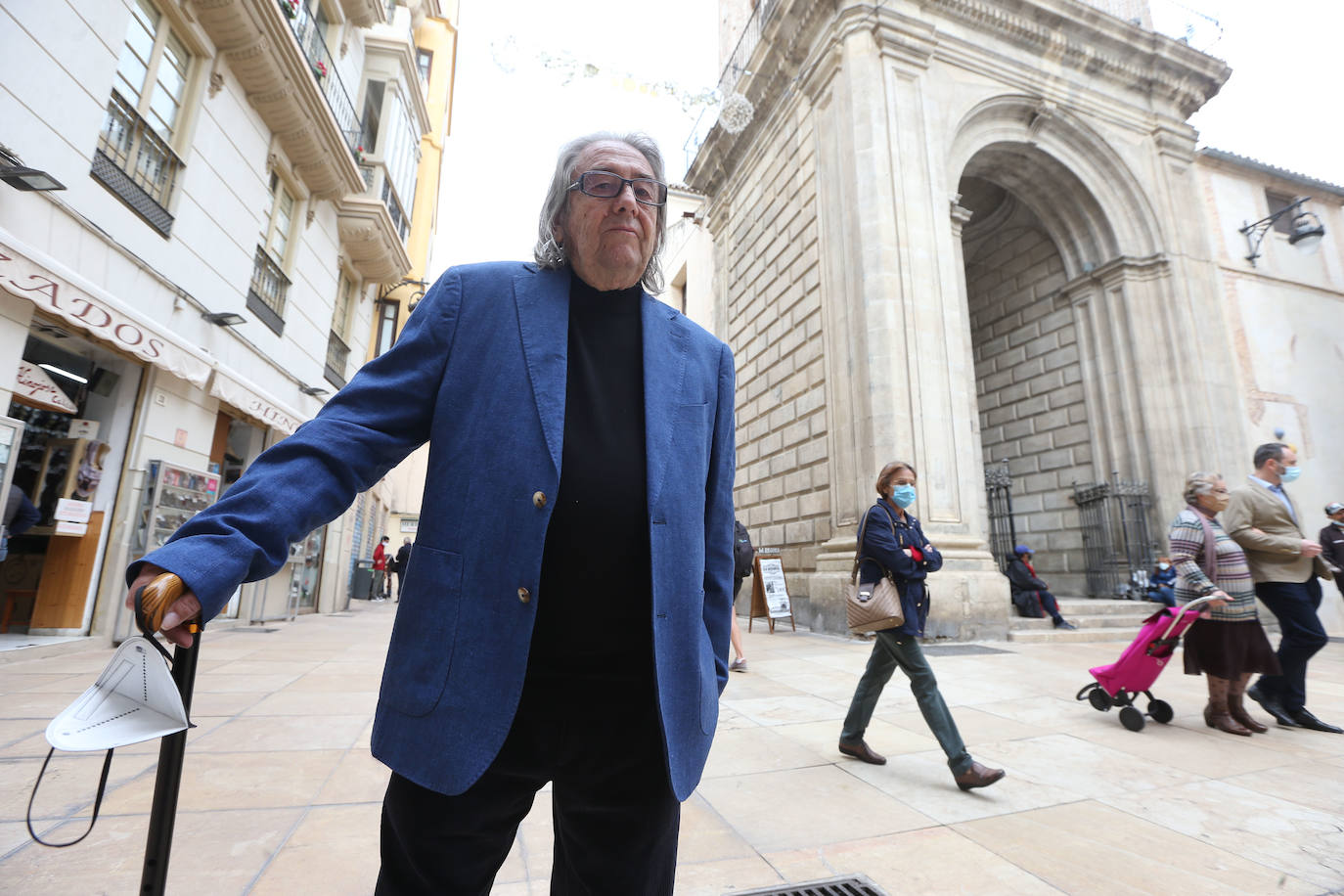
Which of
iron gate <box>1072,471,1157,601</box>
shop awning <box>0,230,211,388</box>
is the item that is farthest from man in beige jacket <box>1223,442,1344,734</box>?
shop awning <box>0,230,211,388</box>

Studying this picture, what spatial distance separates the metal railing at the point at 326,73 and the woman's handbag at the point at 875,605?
34.0 ft

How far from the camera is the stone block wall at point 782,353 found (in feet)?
35.8

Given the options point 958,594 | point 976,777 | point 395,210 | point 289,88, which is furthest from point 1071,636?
point 395,210

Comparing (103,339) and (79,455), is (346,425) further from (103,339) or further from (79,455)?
(79,455)

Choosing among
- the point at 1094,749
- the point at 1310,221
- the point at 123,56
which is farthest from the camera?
the point at 1310,221

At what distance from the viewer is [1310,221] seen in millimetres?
13523

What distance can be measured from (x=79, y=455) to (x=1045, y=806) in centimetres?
900

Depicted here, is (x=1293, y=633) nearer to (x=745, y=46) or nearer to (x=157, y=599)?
(x=157, y=599)

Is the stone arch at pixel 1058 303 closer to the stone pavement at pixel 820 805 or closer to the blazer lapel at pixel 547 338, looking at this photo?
the stone pavement at pixel 820 805

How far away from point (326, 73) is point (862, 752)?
12.8 meters

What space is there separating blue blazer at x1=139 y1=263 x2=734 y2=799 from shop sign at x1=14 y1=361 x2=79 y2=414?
701cm

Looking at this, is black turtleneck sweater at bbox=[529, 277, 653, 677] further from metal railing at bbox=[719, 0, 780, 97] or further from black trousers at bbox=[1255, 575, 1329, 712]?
metal railing at bbox=[719, 0, 780, 97]

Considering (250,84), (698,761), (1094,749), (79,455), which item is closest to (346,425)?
(698,761)

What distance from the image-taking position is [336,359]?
13.2 metres
